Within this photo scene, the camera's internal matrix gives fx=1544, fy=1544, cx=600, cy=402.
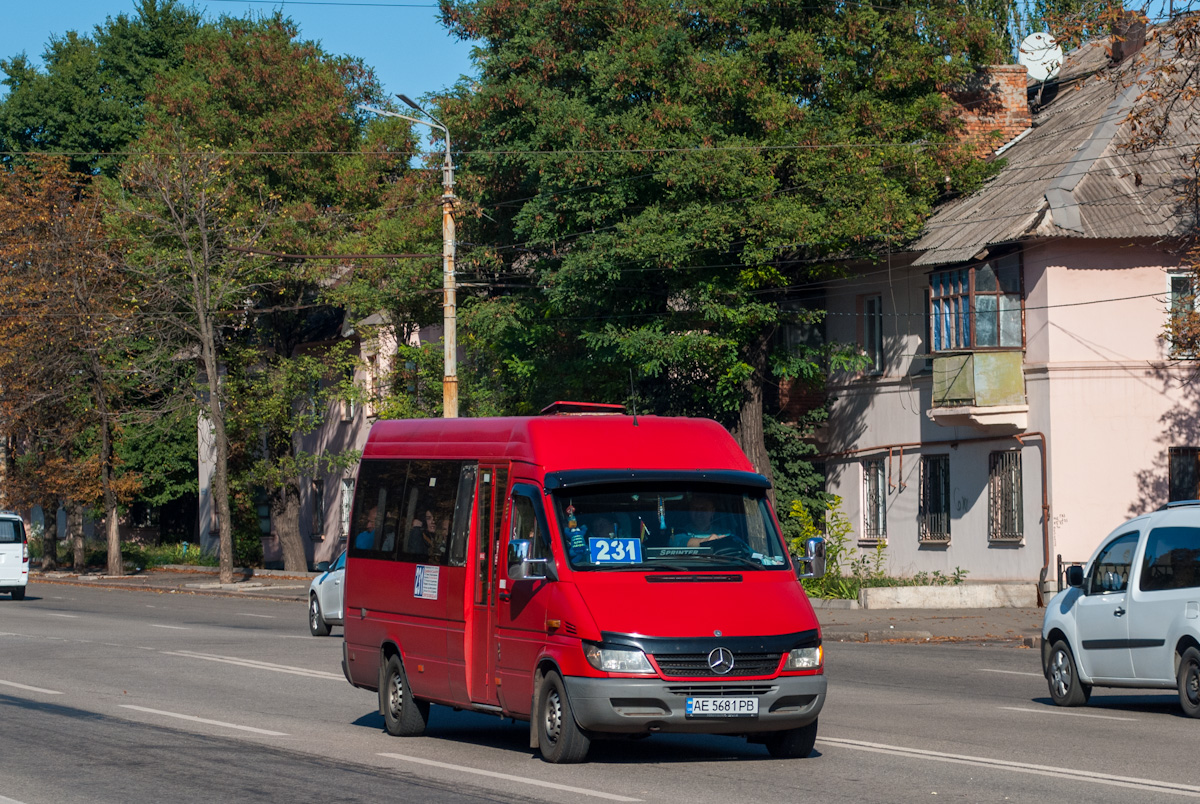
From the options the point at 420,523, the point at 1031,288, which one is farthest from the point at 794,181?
the point at 420,523

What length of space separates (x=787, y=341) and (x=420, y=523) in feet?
83.7

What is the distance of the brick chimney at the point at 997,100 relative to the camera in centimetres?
3550

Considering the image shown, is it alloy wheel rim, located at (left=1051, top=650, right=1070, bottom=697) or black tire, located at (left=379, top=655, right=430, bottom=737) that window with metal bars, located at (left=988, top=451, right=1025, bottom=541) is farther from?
black tire, located at (left=379, top=655, right=430, bottom=737)

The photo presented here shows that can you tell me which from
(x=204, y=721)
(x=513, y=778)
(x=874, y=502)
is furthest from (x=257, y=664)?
(x=874, y=502)

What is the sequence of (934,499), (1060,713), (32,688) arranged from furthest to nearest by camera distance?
(934,499) → (32,688) → (1060,713)

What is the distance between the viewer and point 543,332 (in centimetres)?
3388

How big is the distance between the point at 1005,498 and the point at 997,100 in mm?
10262

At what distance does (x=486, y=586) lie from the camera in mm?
11352

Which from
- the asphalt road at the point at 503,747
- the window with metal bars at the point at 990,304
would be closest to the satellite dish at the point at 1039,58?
the window with metal bars at the point at 990,304

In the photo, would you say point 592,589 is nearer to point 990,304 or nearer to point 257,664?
point 257,664

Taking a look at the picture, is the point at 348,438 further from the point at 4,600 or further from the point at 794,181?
the point at 794,181

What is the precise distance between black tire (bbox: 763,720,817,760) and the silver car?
45.4ft

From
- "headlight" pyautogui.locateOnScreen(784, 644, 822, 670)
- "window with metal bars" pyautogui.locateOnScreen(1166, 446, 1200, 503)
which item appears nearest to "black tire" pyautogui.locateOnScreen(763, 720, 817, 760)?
"headlight" pyautogui.locateOnScreen(784, 644, 822, 670)

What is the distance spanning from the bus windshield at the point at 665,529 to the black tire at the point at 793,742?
1130 millimetres
